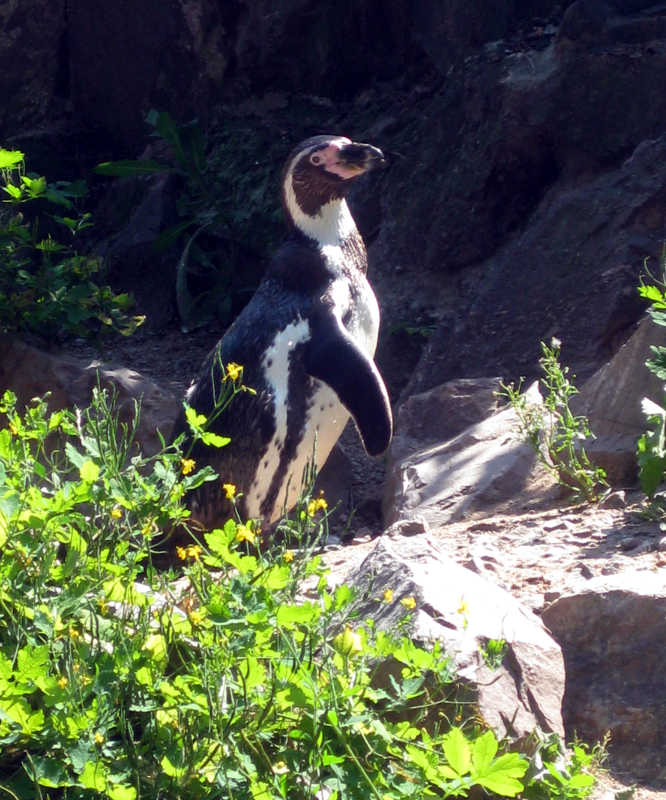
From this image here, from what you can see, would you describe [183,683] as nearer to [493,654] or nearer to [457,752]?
[457,752]

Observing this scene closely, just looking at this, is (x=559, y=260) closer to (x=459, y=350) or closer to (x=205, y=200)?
(x=459, y=350)

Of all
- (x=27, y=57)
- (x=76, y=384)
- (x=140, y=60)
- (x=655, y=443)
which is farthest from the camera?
(x=27, y=57)

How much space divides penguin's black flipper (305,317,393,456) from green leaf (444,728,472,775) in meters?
2.59

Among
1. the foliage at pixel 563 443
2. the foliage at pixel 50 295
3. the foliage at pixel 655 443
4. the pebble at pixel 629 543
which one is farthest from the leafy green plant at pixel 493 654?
the foliage at pixel 50 295

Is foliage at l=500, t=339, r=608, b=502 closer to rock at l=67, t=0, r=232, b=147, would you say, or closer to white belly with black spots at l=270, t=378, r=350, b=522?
white belly with black spots at l=270, t=378, r=350, b=522

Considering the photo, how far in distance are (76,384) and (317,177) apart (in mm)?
2400

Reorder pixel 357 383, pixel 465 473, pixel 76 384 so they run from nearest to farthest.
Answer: pixel 357 383 < pixel 465 473 < pixel 76 384

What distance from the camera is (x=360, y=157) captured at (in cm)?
516

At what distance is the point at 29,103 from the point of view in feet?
32.9

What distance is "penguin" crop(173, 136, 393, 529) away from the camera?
4691 mm

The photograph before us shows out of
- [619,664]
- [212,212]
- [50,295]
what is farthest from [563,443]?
[212,212]

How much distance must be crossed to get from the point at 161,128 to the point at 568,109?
129 inches

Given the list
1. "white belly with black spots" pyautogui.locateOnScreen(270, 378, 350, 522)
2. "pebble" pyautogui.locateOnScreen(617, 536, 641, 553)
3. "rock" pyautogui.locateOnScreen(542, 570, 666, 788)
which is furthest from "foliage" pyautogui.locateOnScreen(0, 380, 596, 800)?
"white belly with black spots" pyautogui.locateOnScreen(270, 378, 350, 522)

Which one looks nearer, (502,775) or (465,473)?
(502,775)
